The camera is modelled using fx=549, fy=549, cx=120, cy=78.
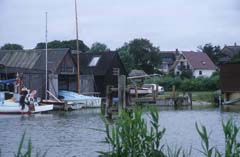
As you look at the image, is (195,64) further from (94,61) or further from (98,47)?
(94,61)

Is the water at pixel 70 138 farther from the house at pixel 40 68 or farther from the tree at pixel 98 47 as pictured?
the tree at pixel 98 47

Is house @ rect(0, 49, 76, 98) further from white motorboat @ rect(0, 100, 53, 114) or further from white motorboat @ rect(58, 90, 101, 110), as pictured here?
white motorboat @ rect(0, 100, 53, 114)

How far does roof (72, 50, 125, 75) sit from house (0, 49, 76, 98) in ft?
13.6

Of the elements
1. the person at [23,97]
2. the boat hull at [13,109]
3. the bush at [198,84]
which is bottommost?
the boat hull at [13,109]

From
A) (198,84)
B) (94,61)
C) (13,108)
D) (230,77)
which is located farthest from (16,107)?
(198,84)

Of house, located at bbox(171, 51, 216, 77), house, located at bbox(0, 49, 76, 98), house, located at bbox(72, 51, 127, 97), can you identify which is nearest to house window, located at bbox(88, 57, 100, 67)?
house, located at bbox(72, 51, 127, 97)

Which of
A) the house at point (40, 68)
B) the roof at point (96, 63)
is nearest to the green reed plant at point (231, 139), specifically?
the house at point (40, 68)

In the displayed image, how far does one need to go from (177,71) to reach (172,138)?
9091 cm

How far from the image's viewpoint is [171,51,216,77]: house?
11250 cm

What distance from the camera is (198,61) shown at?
114562mm

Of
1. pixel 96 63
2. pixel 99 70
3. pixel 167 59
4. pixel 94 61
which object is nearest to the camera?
pixel 99 70

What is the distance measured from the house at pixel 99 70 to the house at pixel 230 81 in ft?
44.9

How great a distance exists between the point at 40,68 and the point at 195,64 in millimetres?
56127

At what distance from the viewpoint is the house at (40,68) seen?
59.3 metres
